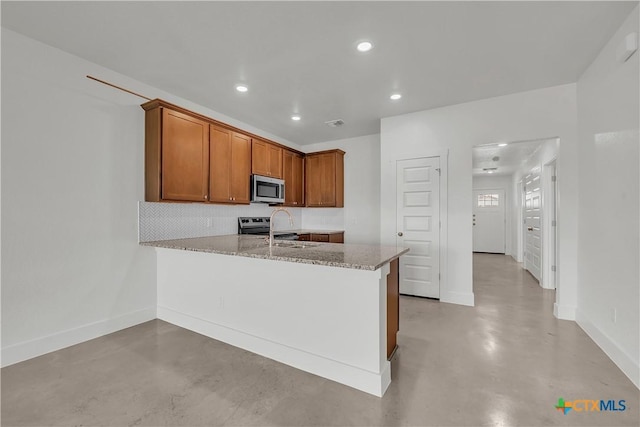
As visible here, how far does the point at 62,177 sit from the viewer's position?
248cm

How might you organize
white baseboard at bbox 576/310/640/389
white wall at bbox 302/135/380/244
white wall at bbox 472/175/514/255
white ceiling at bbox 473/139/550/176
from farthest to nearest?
white wall at bbox 472/175/514/255, white wall at bbox 302/135/380/244, white ceiling at bbox 473/139/550/176, white baseboard at bbox 576/310/640/389

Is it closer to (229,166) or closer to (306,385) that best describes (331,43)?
(229,166)

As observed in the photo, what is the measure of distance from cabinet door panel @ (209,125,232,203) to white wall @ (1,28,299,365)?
77 centimetres

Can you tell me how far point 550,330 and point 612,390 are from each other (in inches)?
40.7

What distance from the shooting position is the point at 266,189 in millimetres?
4387

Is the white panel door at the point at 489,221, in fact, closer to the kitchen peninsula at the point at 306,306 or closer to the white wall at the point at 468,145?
the white wall at the point at 468,145

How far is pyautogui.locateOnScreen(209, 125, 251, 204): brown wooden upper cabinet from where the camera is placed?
140 inches

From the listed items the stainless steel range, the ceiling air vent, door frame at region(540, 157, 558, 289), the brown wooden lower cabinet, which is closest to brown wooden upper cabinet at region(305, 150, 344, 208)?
the ceiling air vent

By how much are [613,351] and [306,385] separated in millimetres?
2487

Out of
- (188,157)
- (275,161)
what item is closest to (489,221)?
(275,161)

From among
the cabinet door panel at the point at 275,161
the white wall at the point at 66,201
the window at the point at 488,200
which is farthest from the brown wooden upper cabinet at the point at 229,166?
the window at the point at 488,200

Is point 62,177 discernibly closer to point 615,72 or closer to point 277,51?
point 277,51

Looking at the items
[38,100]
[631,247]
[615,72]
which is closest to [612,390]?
[631,247]

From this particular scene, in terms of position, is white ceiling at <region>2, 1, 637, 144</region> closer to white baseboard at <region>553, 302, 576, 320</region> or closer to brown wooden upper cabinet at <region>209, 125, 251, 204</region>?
brown wooden upper cabinet at <region>209, 125, 251, 204</region>
